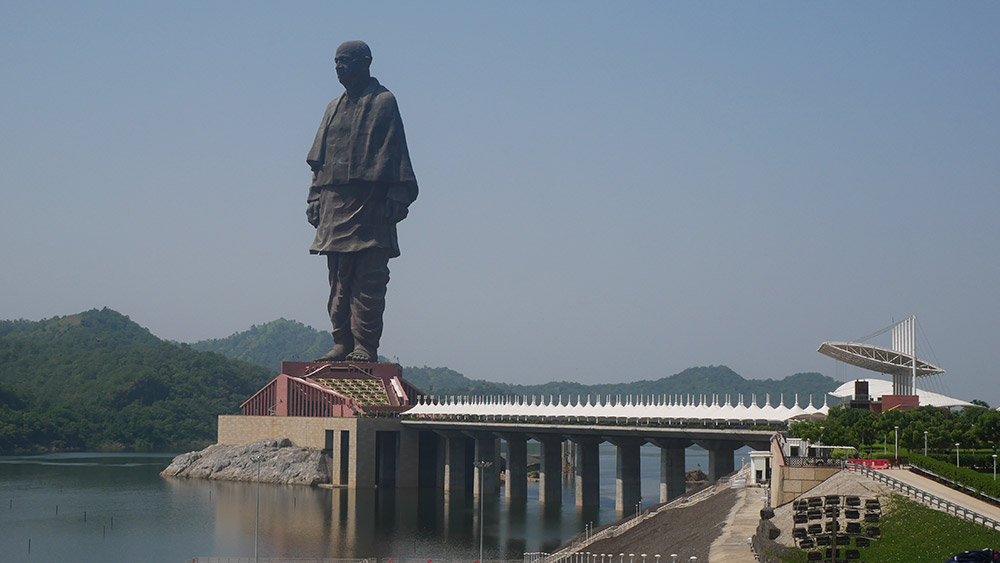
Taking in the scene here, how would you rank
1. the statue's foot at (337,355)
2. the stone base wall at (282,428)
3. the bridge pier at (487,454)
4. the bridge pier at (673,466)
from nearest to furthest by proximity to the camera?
the bridge pier at (673,466) < the bridge pier at (487,454) < the stone base wall at (282,428) < the statue's foot at (337,355)

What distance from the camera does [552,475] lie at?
12550 centimetres

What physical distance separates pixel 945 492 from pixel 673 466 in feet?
171

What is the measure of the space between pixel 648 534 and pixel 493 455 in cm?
6489

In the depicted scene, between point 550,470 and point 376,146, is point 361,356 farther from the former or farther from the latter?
point 550,470

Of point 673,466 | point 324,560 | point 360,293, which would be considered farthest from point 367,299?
point 324,560

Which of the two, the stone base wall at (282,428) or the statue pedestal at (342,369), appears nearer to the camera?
the stone base wall at (282,428)

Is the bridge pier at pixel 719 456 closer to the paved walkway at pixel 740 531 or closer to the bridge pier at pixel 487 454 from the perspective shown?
the paved walkway at pixel 740 531

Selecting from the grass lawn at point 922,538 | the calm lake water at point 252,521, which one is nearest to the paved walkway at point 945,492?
the grass lawn at point 922,538

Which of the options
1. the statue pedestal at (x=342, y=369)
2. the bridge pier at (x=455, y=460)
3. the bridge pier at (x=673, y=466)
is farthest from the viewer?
the statue pedestal at (x=342, y=369)

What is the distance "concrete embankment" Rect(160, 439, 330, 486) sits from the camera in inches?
5423

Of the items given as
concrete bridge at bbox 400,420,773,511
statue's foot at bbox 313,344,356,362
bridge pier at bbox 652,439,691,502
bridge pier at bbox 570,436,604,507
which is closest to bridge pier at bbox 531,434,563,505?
concrete bridge at bbox 400,420,773,511

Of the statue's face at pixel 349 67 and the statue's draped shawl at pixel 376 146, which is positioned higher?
the statue's face at pixel 349 67

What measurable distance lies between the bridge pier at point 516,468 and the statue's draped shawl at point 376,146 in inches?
1717

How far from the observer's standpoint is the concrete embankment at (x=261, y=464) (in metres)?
138
